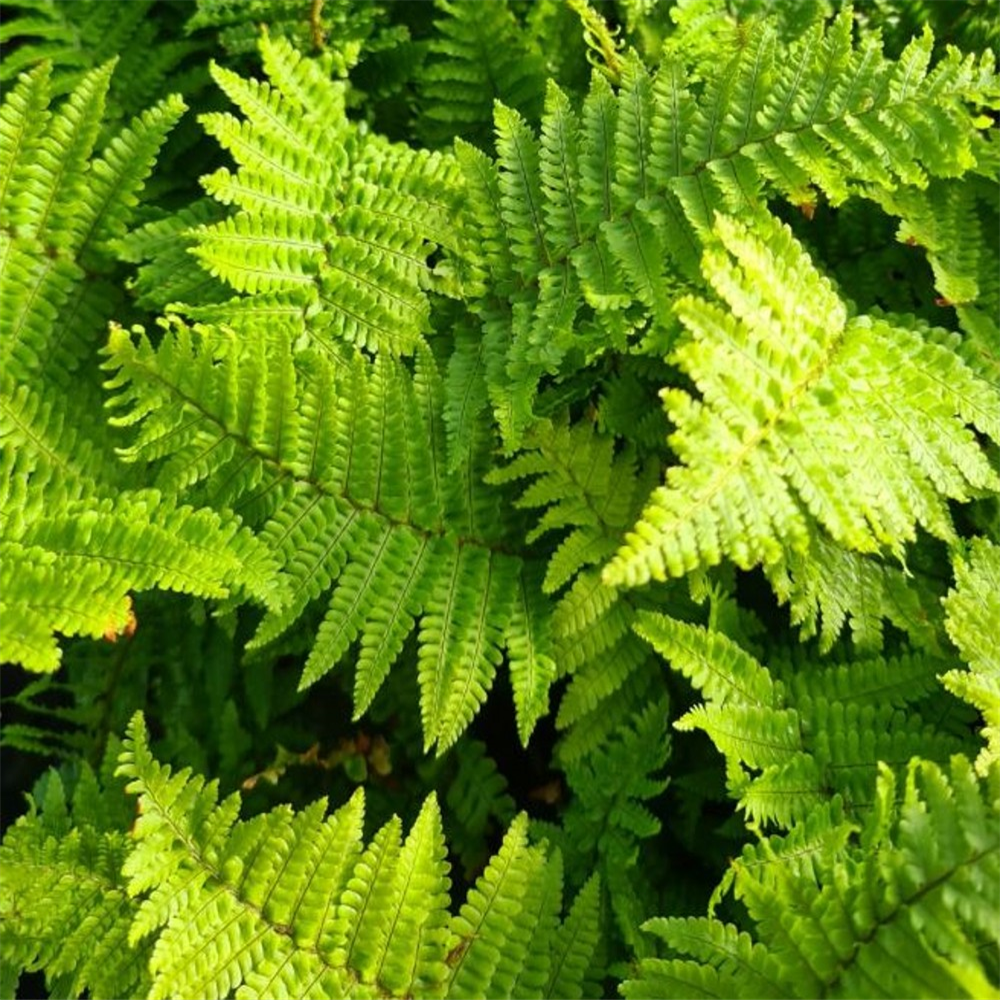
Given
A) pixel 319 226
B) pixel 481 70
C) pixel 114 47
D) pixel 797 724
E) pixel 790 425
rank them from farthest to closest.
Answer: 1. pixel 114 47
2. pixel 481 70
3. pixel 319 226
4. pixel 797 724
5. pixel 790 425

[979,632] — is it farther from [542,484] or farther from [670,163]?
[670,163]

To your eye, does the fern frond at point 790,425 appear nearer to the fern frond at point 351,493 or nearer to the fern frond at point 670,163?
the fern frond at point 670,163

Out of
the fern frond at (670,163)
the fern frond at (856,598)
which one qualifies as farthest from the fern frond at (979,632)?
the fern frond at (670,163)

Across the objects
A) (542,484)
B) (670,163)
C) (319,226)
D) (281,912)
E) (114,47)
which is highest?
(670,163)

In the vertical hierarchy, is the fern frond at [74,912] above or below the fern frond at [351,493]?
below

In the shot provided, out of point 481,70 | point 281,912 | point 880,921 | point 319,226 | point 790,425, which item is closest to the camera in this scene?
point 880,921

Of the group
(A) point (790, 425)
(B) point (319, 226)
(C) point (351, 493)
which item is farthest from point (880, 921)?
(B) point (319, 226)

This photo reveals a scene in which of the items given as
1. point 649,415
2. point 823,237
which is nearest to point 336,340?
point 649,415
